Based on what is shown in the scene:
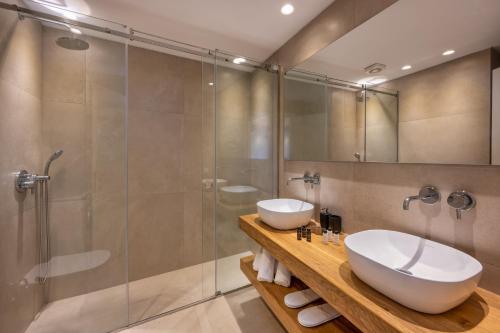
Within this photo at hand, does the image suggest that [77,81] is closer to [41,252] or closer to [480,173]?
[41,252]

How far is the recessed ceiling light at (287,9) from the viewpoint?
5.19ft

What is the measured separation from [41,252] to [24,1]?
1.80 meters

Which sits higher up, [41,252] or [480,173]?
[480,173]

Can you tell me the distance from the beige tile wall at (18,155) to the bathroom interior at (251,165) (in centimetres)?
1

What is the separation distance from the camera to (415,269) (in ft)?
3.21

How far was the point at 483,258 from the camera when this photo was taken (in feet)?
3.01

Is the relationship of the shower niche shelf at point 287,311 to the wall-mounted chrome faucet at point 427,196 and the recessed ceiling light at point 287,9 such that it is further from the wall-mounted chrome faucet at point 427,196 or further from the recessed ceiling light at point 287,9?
the recessed ceiling light at point 287,9

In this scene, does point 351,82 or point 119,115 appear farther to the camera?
point 119,115

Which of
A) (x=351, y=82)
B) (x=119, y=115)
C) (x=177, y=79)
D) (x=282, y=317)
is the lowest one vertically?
(x=282, y=317)

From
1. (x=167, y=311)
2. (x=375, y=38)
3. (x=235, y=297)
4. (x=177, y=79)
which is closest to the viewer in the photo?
(x=375, y=38)

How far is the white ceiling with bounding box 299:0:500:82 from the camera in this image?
93cm

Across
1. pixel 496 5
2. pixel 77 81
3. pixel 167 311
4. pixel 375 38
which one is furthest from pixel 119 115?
pixel 496 5

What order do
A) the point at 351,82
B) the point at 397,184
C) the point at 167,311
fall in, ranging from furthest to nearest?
the point at 167,311, the point at 351,82, the point at 397,184

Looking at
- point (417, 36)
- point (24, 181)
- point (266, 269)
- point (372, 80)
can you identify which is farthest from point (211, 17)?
point (266, 269)
